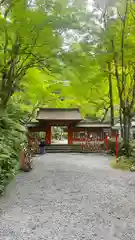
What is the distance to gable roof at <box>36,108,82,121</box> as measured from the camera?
17.2 m

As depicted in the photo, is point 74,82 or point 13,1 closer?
point 13,1

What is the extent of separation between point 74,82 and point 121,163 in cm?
451

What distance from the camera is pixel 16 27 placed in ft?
16.2

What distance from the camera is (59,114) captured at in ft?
59.4

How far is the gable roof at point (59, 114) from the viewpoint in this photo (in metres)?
17.2

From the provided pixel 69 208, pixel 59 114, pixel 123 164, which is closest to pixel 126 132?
pixel 123 164

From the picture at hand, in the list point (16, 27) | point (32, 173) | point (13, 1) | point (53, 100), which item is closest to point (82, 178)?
point (32, 173)

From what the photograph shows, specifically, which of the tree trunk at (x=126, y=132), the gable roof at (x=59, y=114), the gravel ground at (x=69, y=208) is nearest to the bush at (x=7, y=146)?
the gravel ground at (x=69, y=208)

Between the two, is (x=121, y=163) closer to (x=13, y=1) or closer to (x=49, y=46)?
(x=49, y=46)

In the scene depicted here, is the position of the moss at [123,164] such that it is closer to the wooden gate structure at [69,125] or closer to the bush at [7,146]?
the bush at [7,146]

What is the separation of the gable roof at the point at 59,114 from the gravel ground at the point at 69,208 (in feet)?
33.4

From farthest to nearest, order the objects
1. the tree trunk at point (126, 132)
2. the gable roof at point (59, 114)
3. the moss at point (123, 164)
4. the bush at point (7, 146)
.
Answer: the gable roof at point (59, 114) < the tree trunk at point (126, 132) < the moss at point (123, 164) < the bush at point (7, 146)

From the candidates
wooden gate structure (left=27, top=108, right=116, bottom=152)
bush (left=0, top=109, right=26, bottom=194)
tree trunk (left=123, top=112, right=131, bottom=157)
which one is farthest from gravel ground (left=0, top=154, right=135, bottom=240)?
wooden gate structure (left=27, top=108, right=116, bottom=152)

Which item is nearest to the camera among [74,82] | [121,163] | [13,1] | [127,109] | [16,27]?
[16,27]
